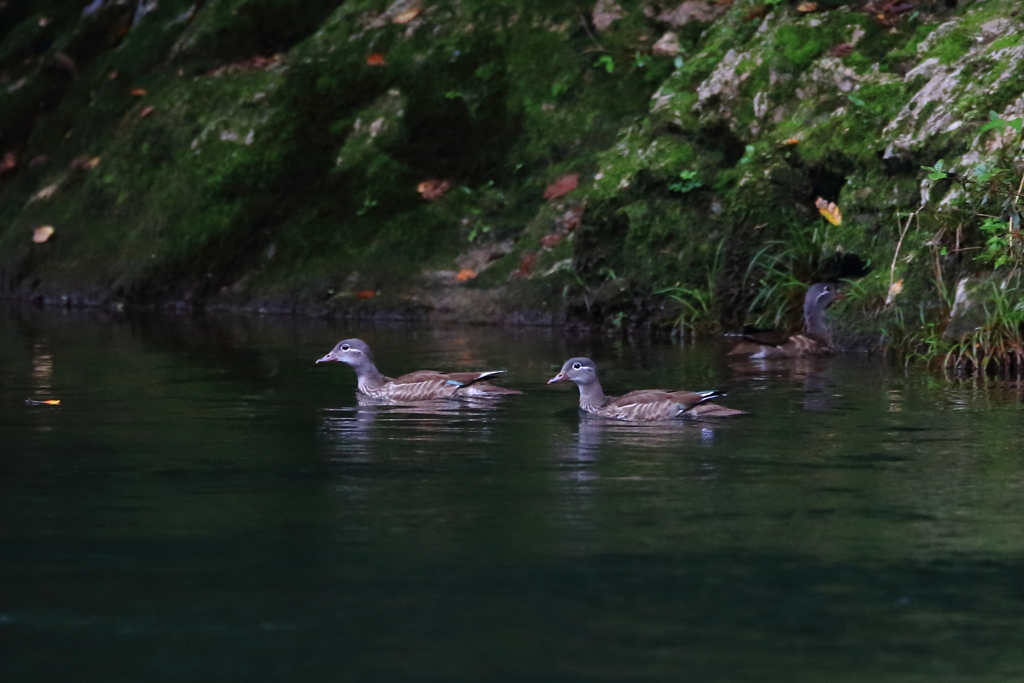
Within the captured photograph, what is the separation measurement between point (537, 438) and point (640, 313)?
312 inches

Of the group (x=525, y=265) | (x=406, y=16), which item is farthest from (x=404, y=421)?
(x=406, y=16)

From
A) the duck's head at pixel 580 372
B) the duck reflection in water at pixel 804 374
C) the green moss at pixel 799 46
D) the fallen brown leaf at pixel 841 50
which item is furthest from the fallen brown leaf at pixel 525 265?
the duck's head at pixel 580 372

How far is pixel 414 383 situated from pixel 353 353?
79 centimetres

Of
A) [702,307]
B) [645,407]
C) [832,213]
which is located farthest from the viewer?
[702,307]

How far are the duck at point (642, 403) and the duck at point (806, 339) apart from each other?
353cm

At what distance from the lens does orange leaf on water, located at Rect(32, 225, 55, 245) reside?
23844 mm

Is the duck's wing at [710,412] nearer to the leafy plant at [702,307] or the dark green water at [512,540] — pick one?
the dark green water at [512,540]

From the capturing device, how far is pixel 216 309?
70.9 ft

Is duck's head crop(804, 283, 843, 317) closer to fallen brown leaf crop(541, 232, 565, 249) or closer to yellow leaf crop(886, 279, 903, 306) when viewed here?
yellow leaf crop(886, 279, 903, 306)

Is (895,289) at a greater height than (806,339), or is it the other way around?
(895,289)

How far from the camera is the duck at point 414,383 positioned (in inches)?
482

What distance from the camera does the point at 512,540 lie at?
6836mm

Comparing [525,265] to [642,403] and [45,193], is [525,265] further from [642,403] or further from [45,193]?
[45,193]

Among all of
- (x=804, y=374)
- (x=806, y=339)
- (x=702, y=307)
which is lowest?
(x=804, y=374)
